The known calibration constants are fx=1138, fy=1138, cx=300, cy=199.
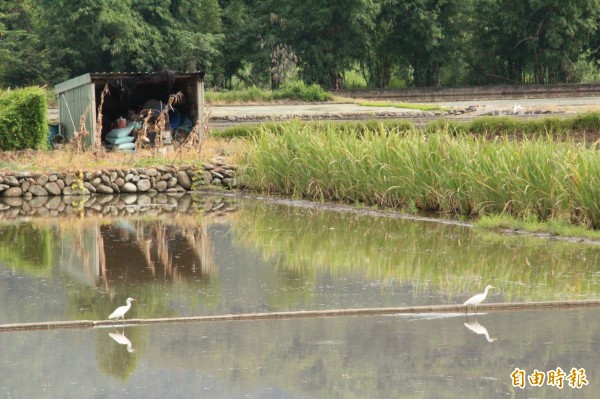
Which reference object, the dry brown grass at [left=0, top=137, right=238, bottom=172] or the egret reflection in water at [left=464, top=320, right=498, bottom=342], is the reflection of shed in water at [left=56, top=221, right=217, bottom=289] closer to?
the egret reflection in water at [left=464, top=320, right=498, bottom=342]

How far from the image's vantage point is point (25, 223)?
18.8 meters

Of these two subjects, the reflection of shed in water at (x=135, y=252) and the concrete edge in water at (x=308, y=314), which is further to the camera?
the reflection of shed in water at (x=135, y=252)

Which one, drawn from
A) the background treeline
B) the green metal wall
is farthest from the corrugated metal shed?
the background treeline

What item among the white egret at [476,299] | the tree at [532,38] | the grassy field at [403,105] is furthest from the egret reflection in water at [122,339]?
the tree at [532,38]

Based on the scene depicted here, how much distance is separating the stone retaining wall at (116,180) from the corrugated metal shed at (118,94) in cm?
304

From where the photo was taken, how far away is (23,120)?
26.1 meters

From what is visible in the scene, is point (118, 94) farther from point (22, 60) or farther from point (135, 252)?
point (22, 60)

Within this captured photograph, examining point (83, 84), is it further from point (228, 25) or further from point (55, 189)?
point (228, 25)

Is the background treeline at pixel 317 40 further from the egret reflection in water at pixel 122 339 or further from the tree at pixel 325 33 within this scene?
the egret reflection in water at pixel 122 339

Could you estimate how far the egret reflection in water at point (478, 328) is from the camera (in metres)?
9.61

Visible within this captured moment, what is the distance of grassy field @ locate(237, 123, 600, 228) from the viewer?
1606 cm

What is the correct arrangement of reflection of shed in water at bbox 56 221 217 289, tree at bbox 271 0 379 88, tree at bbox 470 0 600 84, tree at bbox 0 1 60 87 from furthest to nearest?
tree at bbox 271 0 379 88
tree at bbox 470 0 600 84
tree at bbox 0 1 60 87
reflection of shed in water at bbox 56 221 217 289

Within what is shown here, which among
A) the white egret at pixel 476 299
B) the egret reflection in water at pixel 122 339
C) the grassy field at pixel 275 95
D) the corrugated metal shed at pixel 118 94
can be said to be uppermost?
the corrugated metal shed at pixel 118 94

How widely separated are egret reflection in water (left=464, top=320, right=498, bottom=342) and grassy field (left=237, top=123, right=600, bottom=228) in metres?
5.79
